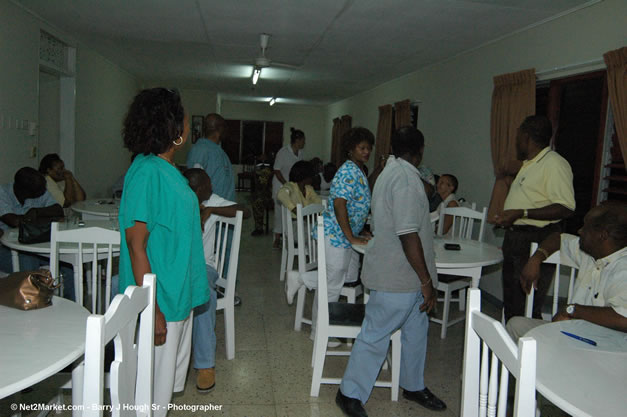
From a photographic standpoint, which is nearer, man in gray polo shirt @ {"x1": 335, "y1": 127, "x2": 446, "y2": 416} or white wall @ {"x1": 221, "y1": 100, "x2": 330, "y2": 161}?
man in gray polo shirt @ {"x1": 335, "y1": 127, "x2": 446, "y2": 416}

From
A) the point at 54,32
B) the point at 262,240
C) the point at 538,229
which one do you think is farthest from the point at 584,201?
the point at 54,32

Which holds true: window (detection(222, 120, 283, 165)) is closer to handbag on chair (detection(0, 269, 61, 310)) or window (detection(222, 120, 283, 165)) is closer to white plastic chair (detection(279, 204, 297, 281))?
white plastic chair (detection(279, 204, 297, 281))

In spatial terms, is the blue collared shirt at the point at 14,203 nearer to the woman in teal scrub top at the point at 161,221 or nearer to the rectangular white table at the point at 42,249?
the rectangular white table at the point at 42,249

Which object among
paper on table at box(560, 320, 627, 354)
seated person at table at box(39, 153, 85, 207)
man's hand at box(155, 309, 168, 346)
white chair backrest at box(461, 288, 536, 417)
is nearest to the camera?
white chair backrest at box(461, 288, 536, 417)

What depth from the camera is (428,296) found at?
88.7 inches

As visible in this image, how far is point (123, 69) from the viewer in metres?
8.38

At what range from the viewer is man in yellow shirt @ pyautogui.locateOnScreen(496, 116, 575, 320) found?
114 inches

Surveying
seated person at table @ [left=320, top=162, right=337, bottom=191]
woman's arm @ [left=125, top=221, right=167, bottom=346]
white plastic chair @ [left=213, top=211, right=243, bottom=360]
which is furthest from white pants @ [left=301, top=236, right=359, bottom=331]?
seated person at table @ [left=320, top=162, right=337, bottom=191]

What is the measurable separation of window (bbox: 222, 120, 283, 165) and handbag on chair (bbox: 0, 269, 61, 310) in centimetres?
1292

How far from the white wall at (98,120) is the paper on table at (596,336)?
533 cm

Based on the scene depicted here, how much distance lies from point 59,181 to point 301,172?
2485 mm

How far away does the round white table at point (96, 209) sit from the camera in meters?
3.96

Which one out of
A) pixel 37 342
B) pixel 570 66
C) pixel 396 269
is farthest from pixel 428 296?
pixel 570 66

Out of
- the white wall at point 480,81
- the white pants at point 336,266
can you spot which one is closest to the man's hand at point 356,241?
the white pants at point 336,266
